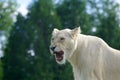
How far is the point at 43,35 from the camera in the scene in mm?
56375

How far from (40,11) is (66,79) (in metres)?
8.43

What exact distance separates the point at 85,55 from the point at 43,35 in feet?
139

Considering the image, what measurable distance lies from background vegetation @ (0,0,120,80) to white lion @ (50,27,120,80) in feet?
125

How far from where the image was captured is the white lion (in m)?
13.6

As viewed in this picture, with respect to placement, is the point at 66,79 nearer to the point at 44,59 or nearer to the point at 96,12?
the point at 44,59

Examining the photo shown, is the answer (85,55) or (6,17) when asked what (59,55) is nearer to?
(85,55)

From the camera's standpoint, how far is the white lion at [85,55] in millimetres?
13648

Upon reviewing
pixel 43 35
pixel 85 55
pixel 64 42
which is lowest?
pixel 85 55

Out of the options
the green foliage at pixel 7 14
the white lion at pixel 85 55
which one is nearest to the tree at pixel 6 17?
the green foliage at pixel 7 14

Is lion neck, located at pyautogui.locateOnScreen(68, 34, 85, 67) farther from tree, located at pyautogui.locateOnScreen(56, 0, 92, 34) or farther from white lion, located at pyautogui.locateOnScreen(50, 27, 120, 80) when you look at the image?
tree, located at pyautogui.locateOnScreen(56, 0, 92, 34)

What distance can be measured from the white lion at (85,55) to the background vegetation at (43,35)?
38091mm

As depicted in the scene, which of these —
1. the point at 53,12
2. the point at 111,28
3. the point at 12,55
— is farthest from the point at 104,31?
the point at 12,55

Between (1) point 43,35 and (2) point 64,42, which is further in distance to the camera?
(1) point 43,35

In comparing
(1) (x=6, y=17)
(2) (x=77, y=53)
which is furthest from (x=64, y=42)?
(1) (x=6, y=17)
